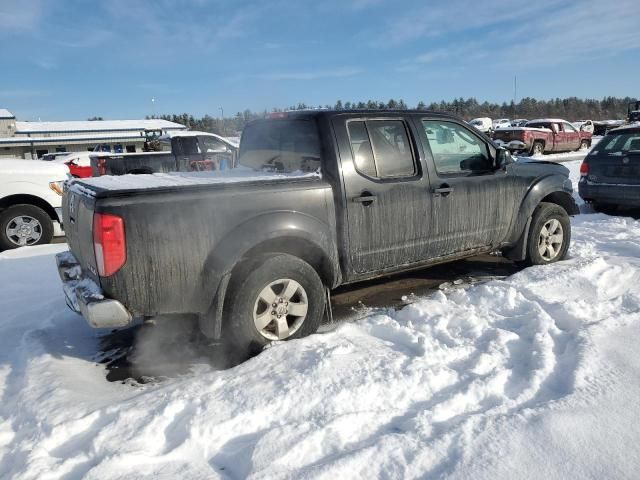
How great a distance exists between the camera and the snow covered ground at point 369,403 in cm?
235

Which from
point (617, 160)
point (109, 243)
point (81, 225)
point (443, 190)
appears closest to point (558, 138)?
point (617, 160)

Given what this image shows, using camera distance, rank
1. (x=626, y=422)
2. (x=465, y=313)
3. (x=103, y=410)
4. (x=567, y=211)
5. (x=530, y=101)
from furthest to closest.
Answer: (x=530, y=101) → (x=567, y=211) → (x=465, y=313) → (x=103, y=410) → (x=626, y=422)

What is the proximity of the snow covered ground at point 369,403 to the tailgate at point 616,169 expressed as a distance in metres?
4.79

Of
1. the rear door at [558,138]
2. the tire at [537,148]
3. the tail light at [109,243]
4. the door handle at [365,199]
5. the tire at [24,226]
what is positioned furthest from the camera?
the rear door at [558,138]

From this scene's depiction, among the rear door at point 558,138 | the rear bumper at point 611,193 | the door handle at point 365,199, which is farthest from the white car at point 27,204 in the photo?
the rear door at point 558,138

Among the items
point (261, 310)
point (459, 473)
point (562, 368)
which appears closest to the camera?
point (459, 473)

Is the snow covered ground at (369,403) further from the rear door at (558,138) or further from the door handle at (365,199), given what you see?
the rear door at (558,138)

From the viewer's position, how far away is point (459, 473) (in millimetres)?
2221

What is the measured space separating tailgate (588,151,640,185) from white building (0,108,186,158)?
43.3 metres

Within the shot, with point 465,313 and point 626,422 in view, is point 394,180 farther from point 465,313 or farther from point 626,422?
point 626,422

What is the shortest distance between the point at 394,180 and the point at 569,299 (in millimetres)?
1841

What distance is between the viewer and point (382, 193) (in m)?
4.12

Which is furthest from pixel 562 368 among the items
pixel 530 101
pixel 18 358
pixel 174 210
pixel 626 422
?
pixel 530 101

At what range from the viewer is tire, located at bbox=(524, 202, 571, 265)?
5.37 m
